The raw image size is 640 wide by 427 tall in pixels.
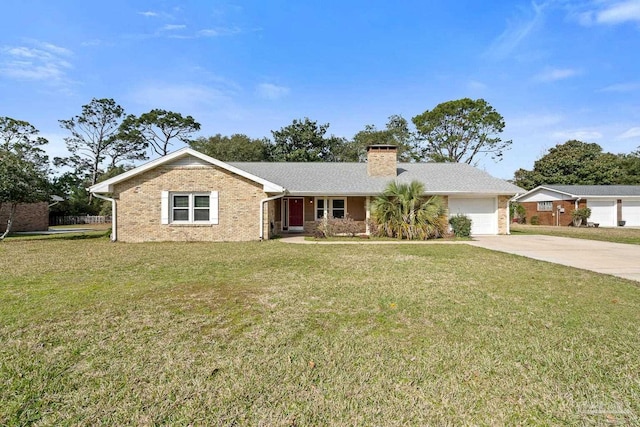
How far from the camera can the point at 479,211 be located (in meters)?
18.8

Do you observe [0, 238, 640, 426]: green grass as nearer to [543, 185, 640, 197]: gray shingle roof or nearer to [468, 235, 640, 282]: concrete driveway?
[468, 235, 640, 282]: concrete driveway

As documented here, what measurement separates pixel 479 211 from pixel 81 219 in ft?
124

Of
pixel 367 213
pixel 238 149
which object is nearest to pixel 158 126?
pixel 238 149

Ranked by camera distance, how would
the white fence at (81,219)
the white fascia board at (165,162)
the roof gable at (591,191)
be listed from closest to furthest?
1. the white fascia board at (165,162)
2. the roof gable at (591,191)
3. the white fence at (81,219)

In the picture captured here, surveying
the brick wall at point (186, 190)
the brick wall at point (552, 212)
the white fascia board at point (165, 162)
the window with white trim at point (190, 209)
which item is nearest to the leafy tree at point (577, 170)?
the brick wall at point (552, 212)

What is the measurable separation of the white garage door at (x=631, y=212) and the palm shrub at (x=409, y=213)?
22.8 metres

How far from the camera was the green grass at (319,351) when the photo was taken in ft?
7.94

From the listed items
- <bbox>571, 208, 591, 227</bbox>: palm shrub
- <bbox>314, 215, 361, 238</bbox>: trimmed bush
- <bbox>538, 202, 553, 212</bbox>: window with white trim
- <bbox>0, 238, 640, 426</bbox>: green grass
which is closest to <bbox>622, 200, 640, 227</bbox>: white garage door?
<bbox>571, 208, 591, 227</bbox>: palm shrub

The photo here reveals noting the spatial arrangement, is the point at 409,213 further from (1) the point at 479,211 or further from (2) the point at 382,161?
(1) the point at 479,211

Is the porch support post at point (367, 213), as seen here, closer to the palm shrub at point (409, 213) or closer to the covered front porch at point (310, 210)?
the covered front porch at point (310, 210)

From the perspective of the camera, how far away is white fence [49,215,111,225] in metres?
32.2

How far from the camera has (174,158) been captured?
14547mm

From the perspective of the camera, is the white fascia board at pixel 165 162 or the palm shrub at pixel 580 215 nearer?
the white fascia board at pixel 165 162

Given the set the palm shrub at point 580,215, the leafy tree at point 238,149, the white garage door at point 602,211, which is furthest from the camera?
the leafy tree at point 238,149
